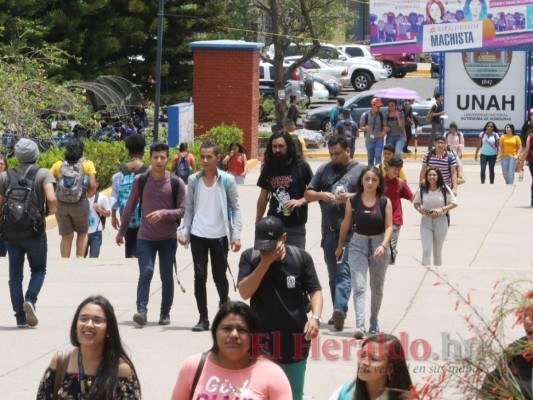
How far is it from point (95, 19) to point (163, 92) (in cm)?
344

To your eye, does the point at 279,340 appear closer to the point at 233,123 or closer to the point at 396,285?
the point at 396,285

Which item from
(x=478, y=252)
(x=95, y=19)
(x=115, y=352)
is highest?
(x=95, y=19)

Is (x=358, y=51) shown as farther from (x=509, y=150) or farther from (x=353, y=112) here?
(x=509, y=150)

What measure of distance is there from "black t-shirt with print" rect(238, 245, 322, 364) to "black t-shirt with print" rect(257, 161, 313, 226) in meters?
3.18

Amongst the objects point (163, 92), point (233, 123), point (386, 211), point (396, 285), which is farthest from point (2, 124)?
point (163, 92)

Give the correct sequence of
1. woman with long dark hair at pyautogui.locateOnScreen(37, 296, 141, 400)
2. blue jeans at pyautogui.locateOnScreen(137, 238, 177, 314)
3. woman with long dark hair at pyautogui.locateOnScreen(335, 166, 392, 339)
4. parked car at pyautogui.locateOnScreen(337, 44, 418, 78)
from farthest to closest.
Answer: parked car at pyautogui.locateOnScreen(337, 44, 418, 78) → blue jeans at pyautogui.locateOnScreen(137, 238, 177, 314) → woman with long dark hair at pyautogui.locateOnScreen(335, 166, 392, 339) → woman with long dark hair at pyautogui.locateOnScreen(37, 296, 141, 400)

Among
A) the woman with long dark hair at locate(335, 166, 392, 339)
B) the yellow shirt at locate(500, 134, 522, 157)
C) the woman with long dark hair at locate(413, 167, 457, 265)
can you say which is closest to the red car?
the yellow shirt at locate(500, 134, 522, 157)

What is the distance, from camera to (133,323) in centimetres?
1123

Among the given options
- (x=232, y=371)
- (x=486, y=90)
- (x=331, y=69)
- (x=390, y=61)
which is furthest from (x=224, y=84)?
(x=390, y=61)

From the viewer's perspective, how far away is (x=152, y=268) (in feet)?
36.3

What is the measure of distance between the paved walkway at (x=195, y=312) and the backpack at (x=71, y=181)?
778 millimetres

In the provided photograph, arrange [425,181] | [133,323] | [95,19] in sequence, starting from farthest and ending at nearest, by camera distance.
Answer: [95,19] → [425,181] → [133,323]

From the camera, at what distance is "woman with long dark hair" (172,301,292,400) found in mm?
5676

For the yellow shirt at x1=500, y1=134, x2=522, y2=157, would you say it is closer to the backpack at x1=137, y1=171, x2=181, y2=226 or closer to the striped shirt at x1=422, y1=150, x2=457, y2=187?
the striped shirt at x1=422, y1=150, x2=457, y2=187
